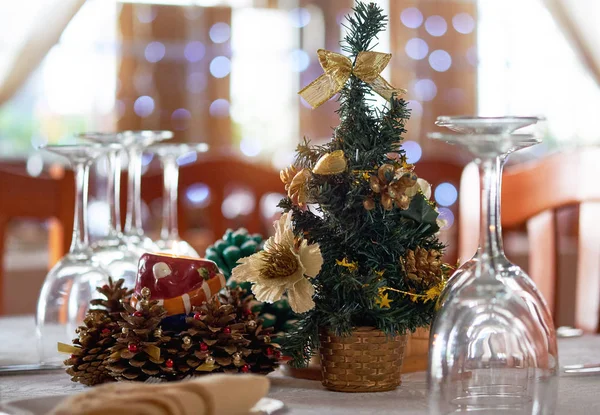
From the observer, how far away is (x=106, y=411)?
529mm

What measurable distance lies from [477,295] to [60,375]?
44 cm

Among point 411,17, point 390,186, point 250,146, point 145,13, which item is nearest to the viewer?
point 390,186

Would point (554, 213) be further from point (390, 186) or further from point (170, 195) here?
point (390, 186)

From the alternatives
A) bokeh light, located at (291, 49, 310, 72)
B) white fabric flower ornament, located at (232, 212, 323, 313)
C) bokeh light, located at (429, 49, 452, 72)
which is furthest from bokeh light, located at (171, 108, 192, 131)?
white fabric flower ornament, located at (232, 212, 323, 313)

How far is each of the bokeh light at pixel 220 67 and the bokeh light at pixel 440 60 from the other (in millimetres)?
1175

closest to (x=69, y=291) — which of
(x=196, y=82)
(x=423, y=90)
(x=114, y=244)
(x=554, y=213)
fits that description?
(x=114, y=244)

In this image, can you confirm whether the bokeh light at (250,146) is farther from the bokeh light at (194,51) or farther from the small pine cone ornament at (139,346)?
the small pine cone ornament at (139,346)

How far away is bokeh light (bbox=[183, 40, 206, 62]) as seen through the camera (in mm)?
4617

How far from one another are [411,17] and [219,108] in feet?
4.02

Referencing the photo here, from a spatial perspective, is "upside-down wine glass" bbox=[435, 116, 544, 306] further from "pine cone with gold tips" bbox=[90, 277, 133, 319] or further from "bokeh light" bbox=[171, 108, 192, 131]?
"bokeh light" bbox=[171, 108, 192, 131]

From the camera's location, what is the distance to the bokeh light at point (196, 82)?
182 inches

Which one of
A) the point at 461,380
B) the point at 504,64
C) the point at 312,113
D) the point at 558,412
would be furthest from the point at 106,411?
the point at 504,64

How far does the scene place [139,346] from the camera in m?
0.75

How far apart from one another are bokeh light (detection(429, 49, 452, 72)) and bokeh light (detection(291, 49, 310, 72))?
0.73 metres
